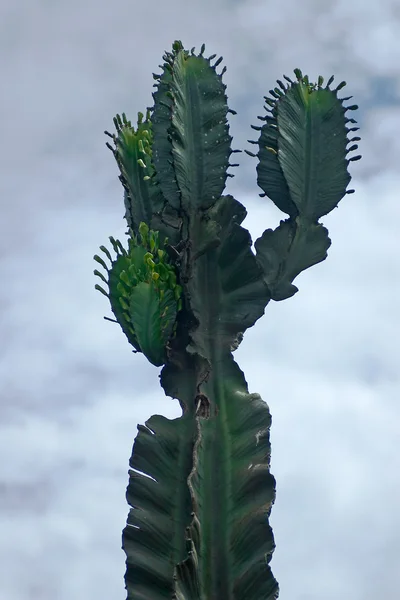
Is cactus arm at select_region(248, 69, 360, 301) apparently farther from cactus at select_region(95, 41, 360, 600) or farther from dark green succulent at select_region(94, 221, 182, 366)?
dark green succulent at select_region(94, 221, 182, 366)

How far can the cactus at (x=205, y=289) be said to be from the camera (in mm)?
5375

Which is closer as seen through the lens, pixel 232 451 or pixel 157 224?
pixel 232 451

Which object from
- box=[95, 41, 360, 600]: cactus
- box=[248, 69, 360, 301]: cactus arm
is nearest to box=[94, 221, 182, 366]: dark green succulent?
box=[95, 41, 360, 600]: cactus

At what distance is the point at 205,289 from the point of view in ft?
20.2

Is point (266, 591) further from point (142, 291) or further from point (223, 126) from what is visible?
point (223, 126)

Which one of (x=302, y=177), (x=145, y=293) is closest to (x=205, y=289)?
(x=145, y=293)

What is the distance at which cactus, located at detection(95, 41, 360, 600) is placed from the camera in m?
5.38

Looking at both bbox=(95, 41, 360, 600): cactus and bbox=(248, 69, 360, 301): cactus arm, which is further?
bbox=(248, 69, 360, 301): cactus arm

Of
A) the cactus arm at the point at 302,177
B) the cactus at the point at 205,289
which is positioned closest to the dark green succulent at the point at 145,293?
the cactus at the point at 205,289

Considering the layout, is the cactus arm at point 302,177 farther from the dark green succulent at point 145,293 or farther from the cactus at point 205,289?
the dark green succulent at point 145,293

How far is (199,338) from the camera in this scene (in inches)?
235

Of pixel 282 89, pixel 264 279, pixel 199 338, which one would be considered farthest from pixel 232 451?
pixel 282 89

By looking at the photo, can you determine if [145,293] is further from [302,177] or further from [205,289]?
[302,177]

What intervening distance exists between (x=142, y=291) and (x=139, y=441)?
2.59ft
